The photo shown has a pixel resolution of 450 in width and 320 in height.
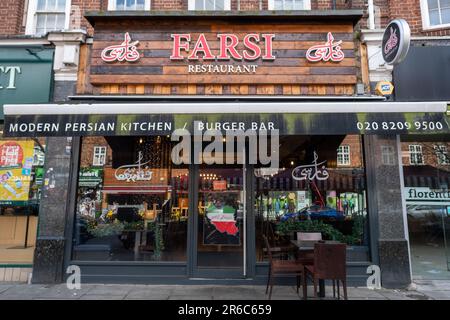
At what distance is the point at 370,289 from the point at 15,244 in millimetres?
6833

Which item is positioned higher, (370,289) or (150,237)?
(150,237)

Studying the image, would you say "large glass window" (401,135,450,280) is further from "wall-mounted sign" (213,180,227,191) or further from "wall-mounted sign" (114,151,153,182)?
"wall-mounted sign" (114,151,153,182)

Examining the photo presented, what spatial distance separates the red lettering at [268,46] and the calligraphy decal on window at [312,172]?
85.3 inches

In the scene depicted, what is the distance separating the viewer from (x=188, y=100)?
21.8ft

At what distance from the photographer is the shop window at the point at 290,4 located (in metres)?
7.69

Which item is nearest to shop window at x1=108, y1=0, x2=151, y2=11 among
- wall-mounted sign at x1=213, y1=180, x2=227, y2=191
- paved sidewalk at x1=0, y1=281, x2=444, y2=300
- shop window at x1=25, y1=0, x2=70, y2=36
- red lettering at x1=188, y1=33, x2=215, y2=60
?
shop window at x1=25, y1=0, x2=70, y2=36

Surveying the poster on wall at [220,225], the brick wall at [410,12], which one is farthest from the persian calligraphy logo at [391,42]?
the poster on wall at [220,225]

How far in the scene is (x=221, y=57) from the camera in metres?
6.71

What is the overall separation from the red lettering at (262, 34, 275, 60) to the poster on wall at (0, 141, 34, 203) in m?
5.03

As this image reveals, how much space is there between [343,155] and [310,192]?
0.99m

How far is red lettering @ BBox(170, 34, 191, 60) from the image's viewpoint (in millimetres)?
6725

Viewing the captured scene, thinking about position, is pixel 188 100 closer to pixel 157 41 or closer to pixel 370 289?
pixel 157 41
